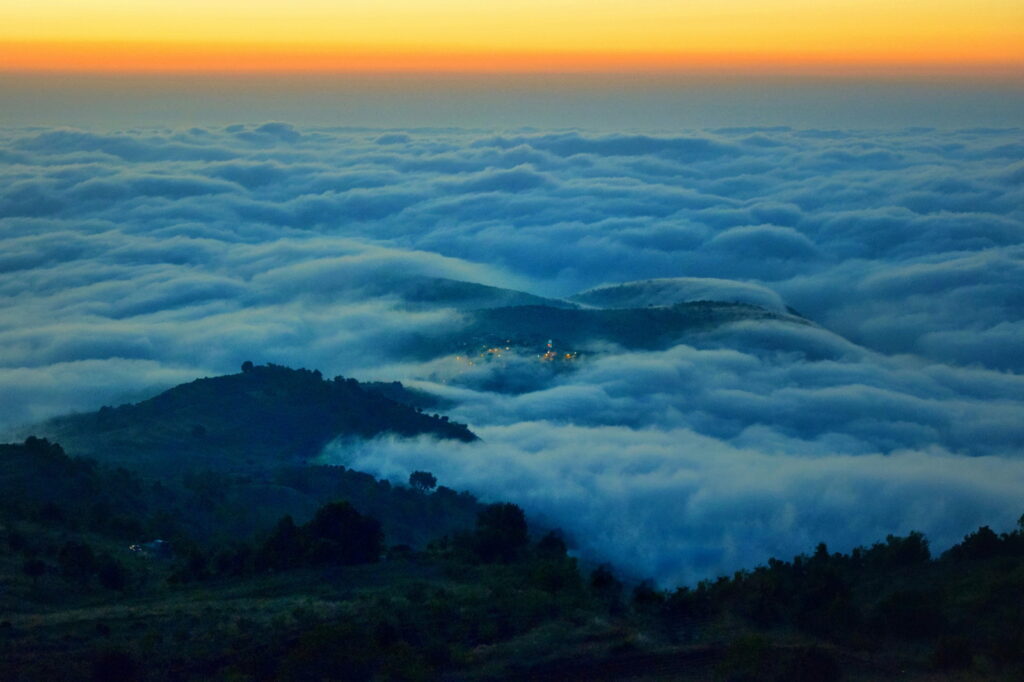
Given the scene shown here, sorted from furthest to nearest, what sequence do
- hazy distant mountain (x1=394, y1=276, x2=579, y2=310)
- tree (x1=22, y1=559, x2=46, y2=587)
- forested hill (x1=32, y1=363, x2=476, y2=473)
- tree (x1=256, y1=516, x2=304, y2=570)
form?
1. hazy distant mountain (x1=394, y1=276, x2=579, y2=310)
2. forested hill (x1=32, y1=363, x2=476, y2=473)
3. tree (x1=256, y1=516, x2=304, y2=570)
4. tree (x1=22, y1=559, x2=46, y2=587)

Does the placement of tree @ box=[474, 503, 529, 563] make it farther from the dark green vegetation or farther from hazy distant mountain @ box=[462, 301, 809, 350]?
hazy distant mountain @ box=[462, 301, 809, 350]

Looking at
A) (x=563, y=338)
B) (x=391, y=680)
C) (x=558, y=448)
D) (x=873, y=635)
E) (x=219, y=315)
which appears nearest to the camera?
(x=391, y=680)

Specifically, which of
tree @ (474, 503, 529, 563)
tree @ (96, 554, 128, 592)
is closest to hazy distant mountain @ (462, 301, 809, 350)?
tree @ (474, 503, 529, 563)

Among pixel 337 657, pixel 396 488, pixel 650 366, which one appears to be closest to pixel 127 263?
pixel 650 366

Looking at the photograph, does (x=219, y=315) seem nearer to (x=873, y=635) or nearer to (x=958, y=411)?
(x=958, y=411)

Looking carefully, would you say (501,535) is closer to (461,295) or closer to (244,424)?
(244,424)

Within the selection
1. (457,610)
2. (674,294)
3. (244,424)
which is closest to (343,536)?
(457,610)
